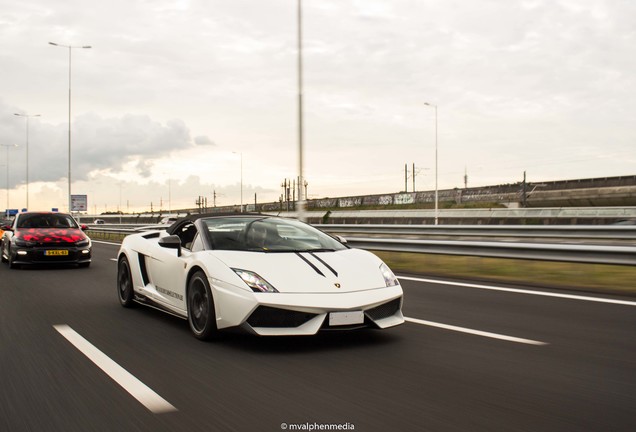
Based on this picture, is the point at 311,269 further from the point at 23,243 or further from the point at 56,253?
the point at 23,243

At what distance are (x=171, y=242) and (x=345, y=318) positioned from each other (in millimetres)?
2174

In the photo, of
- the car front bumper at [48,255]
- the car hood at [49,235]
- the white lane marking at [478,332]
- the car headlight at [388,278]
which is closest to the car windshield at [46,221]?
the car hood at [49,235]

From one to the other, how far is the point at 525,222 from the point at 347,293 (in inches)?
1293

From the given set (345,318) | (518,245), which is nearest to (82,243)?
(518,245)

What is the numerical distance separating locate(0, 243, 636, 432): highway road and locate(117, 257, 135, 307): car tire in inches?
18.8

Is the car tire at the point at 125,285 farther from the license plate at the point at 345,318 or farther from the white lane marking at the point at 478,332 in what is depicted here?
the license plate at the point at 345,318

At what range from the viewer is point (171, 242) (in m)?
6.45

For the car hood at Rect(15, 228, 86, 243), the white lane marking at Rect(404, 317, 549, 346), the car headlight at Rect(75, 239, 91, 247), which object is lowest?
the white lane marking at Rect(404, 317, 549, 346)

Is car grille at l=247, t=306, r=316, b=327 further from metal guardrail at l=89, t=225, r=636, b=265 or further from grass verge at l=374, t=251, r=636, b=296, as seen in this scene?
metal guardrail at l=89, t=225, r=636, b=265

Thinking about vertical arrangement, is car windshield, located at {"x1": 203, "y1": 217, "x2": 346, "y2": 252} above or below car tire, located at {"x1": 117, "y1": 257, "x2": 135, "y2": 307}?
above

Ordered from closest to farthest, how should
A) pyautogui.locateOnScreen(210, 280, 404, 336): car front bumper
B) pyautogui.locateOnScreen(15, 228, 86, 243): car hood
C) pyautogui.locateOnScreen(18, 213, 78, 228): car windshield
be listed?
pyautogui.locateOnScreen(210, 280, 404, 336): car front bumper
pyautogui.locateOnScreen(15, 228, 86, 243): car hood
pyautogui.locateOnScreen(18, 213, 78, 228): car windshield

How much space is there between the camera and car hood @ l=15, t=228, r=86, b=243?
14.0m

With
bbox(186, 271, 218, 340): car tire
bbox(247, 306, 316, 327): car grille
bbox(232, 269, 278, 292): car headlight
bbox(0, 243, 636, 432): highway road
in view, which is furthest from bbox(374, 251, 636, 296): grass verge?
bbox(186, 271, 218, 340): car tire

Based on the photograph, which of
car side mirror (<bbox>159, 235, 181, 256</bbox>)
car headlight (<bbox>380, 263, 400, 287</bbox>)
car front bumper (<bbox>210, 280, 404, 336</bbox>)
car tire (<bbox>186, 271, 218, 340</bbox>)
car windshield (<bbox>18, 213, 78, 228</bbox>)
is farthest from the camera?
car windshield (<bbox>18, 213, 78, 228</bbox>)
